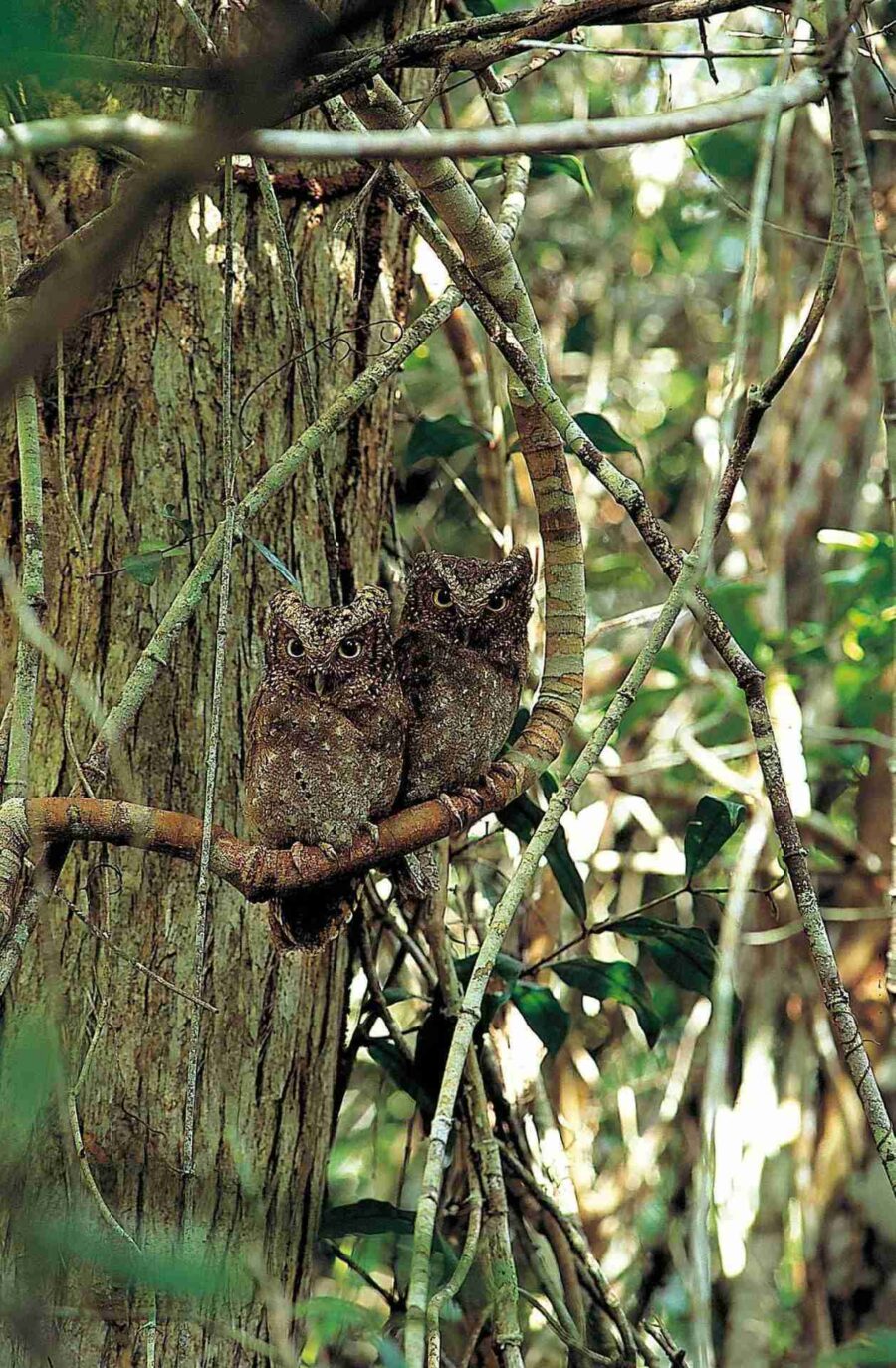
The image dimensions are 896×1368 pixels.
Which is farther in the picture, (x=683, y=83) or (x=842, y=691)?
(x=683, y=83)

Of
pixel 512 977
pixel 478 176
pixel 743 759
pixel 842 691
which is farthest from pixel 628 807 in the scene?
pixel 478 176

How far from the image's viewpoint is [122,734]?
1.43 metres

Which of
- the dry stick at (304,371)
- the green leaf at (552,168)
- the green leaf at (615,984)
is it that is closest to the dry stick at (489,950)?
the dry stick at (304,371)

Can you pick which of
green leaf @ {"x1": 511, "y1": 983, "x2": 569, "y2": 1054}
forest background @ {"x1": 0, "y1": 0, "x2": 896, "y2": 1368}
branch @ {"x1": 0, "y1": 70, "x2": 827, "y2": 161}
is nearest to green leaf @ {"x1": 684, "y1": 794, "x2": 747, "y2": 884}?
forest background @ {"x1": 0, "y1": 0, "x2": 896, "y2": 1368}

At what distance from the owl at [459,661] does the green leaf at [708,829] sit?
0.56 meters

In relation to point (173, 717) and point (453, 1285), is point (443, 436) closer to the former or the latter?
point (173, 717)

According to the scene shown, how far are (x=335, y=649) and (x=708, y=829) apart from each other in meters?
0.89

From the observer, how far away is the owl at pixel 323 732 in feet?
4.50

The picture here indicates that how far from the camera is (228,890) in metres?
1.77

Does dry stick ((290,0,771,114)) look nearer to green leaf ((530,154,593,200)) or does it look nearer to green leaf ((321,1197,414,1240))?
green leaf ((530,154,593,200))

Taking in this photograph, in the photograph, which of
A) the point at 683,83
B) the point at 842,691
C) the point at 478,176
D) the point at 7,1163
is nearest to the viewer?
the point at 7,1163

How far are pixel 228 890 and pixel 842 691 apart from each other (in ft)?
5.49

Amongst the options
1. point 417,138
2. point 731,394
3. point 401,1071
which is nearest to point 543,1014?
point 401,1071

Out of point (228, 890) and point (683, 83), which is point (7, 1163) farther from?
point (683, 83)
